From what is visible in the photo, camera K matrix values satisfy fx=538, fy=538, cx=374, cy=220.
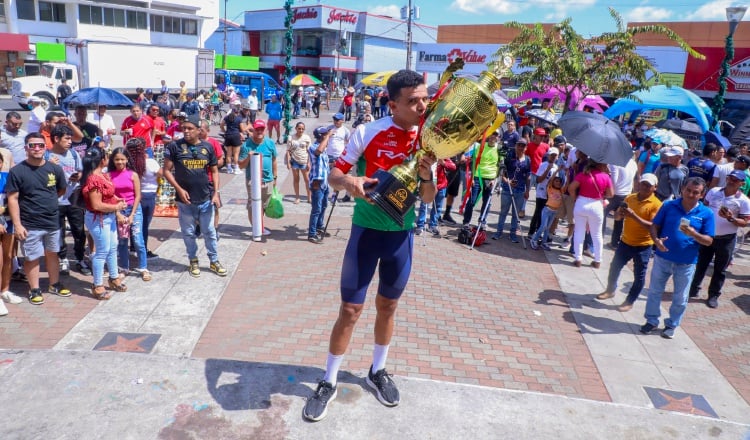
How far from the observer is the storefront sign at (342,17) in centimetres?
5422

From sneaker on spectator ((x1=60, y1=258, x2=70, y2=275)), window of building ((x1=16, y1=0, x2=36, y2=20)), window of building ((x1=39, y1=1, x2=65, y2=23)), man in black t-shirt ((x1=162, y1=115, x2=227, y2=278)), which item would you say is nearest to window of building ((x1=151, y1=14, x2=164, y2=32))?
window of building ((x1=39, y1=1, x2=65, y2=23))

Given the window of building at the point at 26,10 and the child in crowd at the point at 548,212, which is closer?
the child in crowd at the point at 548,212

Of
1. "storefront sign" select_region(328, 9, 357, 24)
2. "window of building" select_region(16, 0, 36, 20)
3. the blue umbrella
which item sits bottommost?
the blue umbrella

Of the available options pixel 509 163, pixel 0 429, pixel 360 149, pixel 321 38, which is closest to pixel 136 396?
pixel 0 429

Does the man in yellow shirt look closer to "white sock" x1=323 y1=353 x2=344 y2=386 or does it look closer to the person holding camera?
the person holding camera

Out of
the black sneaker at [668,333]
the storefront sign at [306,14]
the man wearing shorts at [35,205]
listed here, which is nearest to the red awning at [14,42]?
the storefront sign at [306,14]

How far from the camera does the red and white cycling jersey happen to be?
336cm

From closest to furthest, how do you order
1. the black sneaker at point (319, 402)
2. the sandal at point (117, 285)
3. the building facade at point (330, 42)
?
the black sneaker at point (319, 402) < the sandal at point (117, 285) < the building facade at point (330, 42)

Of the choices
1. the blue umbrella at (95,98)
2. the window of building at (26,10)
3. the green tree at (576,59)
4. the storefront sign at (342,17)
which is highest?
the storefront sign at (342,17)

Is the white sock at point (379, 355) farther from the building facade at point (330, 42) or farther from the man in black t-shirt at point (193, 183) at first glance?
the building facade at point (330, 42)

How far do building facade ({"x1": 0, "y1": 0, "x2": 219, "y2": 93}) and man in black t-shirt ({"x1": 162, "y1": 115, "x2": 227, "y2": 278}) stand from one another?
90.4 feet

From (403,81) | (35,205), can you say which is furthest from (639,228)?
(35,205)

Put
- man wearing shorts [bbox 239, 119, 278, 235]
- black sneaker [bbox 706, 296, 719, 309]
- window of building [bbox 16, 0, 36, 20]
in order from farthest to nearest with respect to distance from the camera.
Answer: window of building [bbox 16, 0, 36, 20] → man wearing shorts [bbox 239, 119, 278, 235] → black sneaker [bbox 706, 296, 719, 309]

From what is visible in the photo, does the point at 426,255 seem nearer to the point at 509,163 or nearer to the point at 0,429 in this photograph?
the point at 509,163
